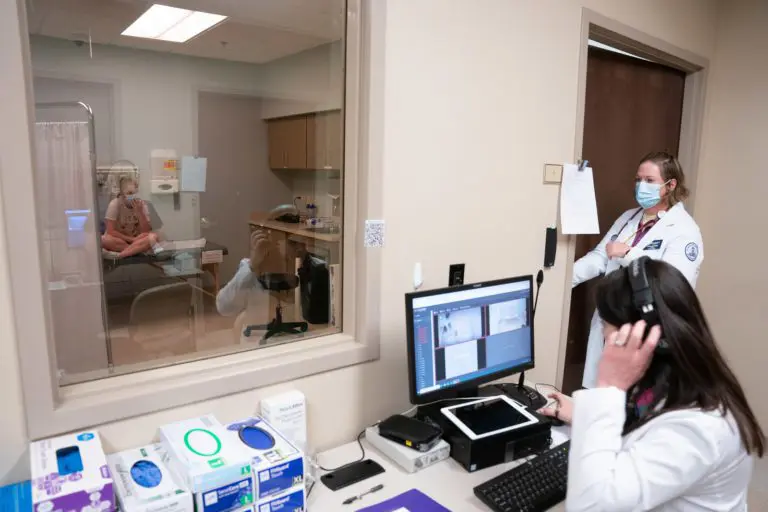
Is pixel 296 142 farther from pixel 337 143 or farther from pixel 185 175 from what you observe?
pixel 337 143

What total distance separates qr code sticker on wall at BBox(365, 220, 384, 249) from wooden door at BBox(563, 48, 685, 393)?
1.34 metres

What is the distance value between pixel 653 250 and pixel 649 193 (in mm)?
248

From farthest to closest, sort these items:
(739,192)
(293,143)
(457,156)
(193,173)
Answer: (193,173) < (293,143) < (739,192) < (457,156)

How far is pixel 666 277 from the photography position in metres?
1.06

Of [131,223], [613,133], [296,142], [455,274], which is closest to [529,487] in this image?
[455,274]

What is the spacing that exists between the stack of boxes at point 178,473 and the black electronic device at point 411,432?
348 mm

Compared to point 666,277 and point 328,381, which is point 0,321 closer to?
point 328,381

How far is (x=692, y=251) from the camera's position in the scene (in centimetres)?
222

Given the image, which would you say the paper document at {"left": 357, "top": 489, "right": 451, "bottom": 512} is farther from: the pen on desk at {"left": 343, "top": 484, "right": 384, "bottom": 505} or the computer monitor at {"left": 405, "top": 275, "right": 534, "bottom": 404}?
the computer monitor at {"left": 405, "top": 275, "right": 534, "bottom": 404}

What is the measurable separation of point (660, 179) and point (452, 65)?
117 centimetres

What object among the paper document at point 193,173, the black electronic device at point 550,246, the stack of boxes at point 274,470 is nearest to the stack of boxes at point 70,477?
the stack of boxes at point 274,470

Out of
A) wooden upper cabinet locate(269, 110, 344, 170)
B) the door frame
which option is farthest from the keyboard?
wooden upper cabinet locate(269, 110, 344, 170)

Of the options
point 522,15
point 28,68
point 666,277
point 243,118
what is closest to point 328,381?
point 666,277

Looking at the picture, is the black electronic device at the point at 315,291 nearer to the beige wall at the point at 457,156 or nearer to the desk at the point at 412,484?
the beige wall at the point at 457,156
